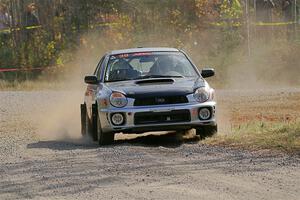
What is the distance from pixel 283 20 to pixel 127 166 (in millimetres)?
36794

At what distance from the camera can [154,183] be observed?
9492 millimetres

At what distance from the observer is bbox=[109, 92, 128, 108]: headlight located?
44.6 ft

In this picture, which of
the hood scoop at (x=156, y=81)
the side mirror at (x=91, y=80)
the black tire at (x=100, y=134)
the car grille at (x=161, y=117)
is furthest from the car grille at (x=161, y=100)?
the side mirror at (x=91, y=80)

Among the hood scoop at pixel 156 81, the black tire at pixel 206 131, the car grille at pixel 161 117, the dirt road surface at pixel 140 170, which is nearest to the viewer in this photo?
the dirt road surface at pixel 140 170

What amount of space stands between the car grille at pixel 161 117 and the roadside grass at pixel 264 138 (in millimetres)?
526

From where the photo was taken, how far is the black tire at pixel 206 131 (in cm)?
1394

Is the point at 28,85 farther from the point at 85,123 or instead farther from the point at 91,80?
the point at 91,80

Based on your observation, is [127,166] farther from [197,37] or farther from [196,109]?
[197,37]

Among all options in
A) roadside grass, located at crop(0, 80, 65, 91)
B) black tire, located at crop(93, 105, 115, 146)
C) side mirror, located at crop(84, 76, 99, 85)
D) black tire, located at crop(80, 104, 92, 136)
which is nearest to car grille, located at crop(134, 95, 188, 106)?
black tire, located at crop(93, 105, 115, 146)

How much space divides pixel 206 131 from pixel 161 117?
883mm

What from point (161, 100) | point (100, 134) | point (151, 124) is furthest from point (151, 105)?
point (100, 134)

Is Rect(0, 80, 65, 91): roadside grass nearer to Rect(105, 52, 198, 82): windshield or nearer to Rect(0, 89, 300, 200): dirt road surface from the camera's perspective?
Rect(0, 89, 300, 200): dirt road surface

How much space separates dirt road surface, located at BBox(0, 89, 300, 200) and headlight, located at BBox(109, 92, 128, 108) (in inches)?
24.6

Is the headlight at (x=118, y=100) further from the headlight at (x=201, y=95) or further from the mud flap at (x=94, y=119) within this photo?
the headlight at (x=201, y=95)
